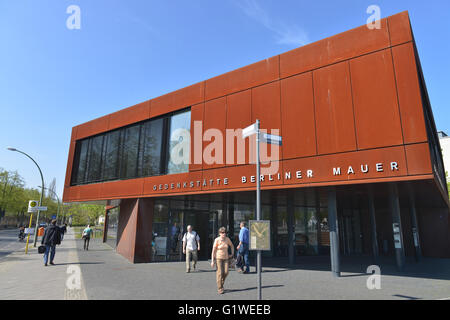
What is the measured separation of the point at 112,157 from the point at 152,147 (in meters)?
3.49

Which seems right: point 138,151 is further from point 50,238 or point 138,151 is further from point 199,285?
point 199,285

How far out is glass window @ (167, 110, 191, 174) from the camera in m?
13.4

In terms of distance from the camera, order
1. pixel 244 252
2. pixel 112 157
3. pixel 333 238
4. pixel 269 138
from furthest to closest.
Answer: pixel 112 157 → pixel 244 252 → pixel 333 238 → pixel 269 138

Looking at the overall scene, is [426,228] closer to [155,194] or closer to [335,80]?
[335,80]

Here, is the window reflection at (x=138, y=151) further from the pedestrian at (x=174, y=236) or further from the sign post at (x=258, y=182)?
the sign post at (x=258, y=182)

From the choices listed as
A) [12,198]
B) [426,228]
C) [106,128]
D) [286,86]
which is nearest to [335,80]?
[286,86]

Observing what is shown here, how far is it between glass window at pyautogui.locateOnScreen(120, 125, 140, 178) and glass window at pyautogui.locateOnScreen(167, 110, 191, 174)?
2.55m

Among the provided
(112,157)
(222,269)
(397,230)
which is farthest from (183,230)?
(397,230)

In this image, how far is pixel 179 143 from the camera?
13883mm

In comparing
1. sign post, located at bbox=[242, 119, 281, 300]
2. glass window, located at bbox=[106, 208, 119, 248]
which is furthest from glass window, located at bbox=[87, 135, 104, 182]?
sign post, located at bbox=[242, 119, 281, 300]

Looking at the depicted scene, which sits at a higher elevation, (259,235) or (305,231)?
(259,235)

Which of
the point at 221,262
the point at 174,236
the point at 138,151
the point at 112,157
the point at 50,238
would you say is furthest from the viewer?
the point at 112,157

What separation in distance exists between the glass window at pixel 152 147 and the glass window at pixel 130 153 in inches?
23.5
